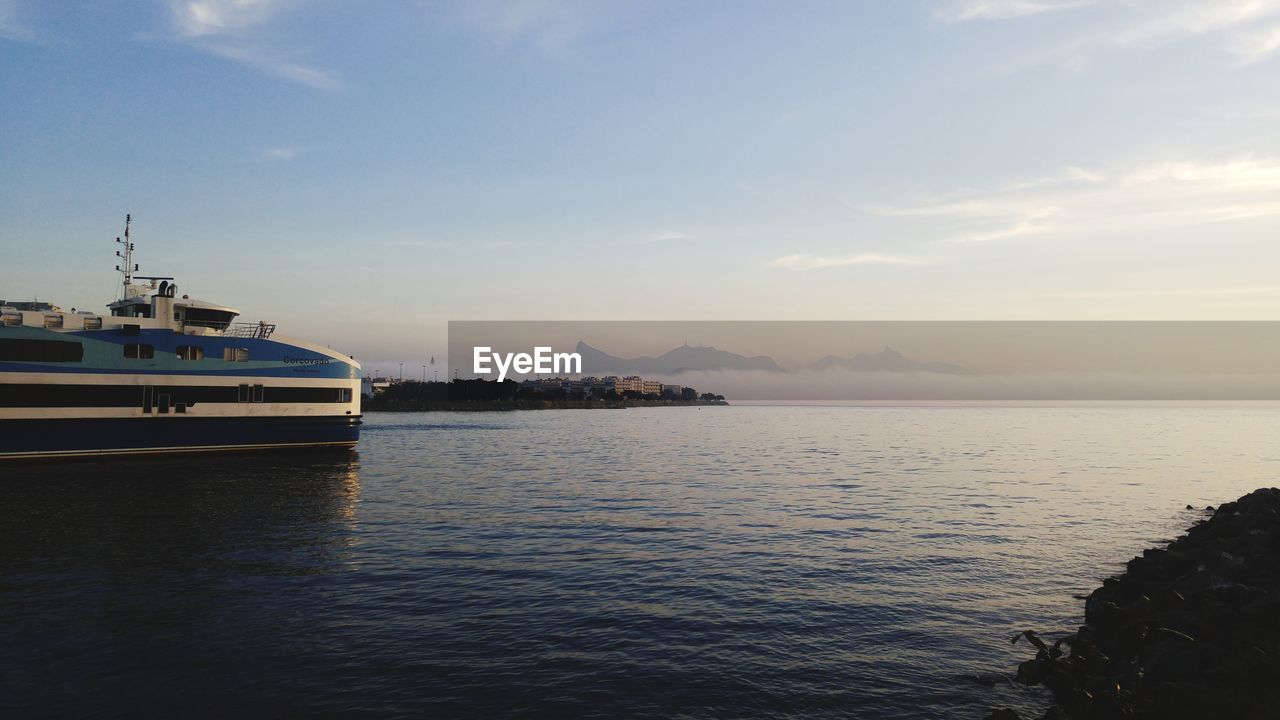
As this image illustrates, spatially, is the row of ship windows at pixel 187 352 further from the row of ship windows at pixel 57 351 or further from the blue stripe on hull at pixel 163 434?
the blue stripe on hull at pixel 163 434

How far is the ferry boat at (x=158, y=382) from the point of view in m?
44.8

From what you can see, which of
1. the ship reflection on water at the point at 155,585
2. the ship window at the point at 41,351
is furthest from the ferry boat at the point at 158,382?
the ship reflection on water at the point at 155,585

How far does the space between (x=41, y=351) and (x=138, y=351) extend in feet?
16.9

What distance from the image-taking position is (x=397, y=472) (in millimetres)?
50344

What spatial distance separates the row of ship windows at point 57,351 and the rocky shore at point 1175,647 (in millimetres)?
54842

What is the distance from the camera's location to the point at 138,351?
48656 mm

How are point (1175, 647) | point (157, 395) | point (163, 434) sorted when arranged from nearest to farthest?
point (1175, 647)
point (157, 395)
point (163, 434)

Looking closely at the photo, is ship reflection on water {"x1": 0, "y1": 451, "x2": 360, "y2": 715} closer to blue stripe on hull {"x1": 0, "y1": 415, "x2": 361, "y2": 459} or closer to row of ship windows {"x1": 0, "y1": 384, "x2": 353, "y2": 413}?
blue stripe on hull {"x1": 0, "y1": 415, "x2": 361, "y2": 459}

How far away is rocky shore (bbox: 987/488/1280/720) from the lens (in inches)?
421

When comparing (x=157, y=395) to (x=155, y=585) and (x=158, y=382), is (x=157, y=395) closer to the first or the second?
(x=158, y=382)

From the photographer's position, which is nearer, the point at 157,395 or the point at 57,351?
the point at 57,351

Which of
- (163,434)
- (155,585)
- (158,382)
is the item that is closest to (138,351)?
(158,382)

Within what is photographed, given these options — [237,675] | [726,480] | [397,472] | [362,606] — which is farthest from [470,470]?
[237,675]

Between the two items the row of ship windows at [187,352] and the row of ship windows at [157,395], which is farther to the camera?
the row of ship windows at [187,352]
